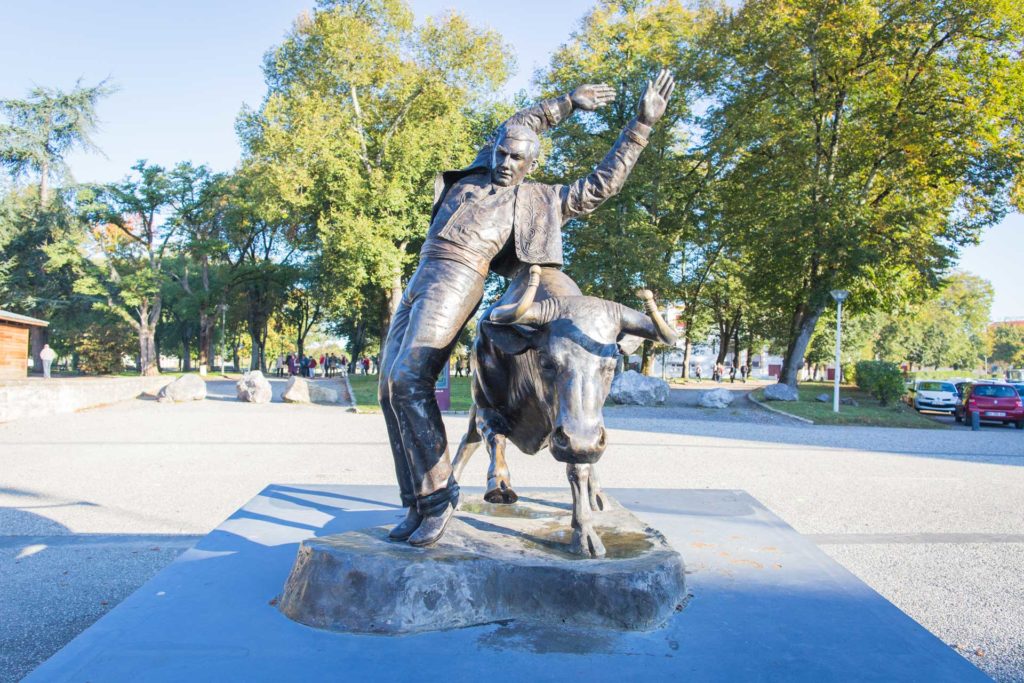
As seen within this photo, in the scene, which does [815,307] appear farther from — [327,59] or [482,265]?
[482,265]

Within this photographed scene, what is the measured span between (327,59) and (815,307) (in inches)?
902

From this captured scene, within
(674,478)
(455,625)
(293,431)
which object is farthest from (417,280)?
(293,431)

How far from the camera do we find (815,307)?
26281mm

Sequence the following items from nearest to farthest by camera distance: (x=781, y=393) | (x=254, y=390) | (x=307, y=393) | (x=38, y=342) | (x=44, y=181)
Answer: (x=254, y=390) < (x=307, y=393) < (x=781, y=393) < (x=44, y=181) < (x=38, y=342)

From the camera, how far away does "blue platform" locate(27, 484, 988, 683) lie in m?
2.70

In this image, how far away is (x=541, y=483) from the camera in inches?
379

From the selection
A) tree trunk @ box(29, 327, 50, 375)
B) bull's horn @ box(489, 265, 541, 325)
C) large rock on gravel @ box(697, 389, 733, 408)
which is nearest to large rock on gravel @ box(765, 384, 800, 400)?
large rock on gravel @ box(697, 389, 733, 408)

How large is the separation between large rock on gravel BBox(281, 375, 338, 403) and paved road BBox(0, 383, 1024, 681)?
5162 millimetres

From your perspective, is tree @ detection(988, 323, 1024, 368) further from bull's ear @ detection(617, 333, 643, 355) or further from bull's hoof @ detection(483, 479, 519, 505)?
bull's ear @ detection(617, 333, 643, 355)

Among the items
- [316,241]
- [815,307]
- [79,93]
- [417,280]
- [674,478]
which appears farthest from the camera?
[79,93]

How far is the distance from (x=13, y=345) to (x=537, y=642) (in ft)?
101

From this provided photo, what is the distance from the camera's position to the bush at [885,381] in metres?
25.1

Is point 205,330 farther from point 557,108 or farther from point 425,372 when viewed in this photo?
point 425,372

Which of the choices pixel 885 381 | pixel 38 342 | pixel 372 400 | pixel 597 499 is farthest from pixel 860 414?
pixel 38 342
